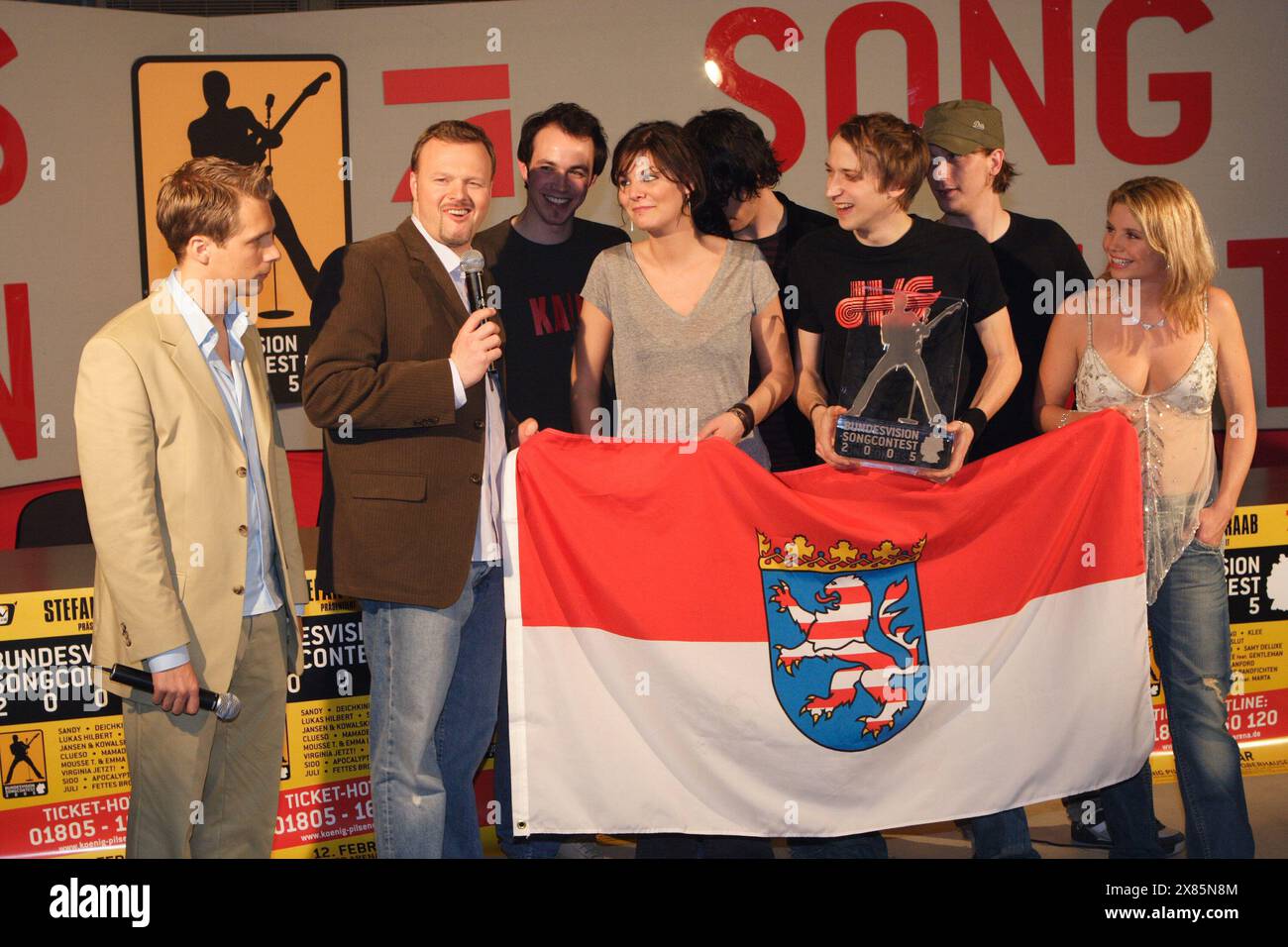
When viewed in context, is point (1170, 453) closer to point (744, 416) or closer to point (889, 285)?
point (889, 285)

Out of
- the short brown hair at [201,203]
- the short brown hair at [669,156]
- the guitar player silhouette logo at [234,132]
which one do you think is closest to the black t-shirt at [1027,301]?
the short brown hair at [669,156]

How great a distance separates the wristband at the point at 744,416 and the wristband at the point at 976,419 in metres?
0.54

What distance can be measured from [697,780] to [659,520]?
66cm

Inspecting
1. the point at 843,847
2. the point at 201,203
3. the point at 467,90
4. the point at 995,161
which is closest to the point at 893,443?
the point at 843,847

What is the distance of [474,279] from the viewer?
3.08m

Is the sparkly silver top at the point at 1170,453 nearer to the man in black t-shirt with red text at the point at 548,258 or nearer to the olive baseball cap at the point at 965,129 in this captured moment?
the olive baseball cap at the point at 965,129

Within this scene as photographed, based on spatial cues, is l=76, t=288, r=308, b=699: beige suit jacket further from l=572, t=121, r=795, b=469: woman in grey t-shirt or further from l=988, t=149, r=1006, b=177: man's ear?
l=988, t=149, r=1006, b=177: man's ear

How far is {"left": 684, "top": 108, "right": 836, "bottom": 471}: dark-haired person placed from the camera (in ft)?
12.5

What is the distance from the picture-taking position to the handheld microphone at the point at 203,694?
8.79 ft

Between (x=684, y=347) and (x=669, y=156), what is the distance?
1.58 ft

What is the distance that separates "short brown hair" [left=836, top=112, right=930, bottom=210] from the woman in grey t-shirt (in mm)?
377
